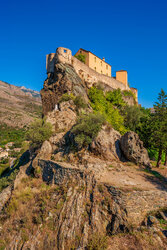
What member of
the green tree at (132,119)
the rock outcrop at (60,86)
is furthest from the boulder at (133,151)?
the rock outcrop at (60,86)

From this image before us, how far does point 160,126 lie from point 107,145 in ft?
19.0

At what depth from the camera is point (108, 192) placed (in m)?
8.06

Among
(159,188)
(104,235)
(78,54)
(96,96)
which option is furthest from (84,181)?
(78,54)

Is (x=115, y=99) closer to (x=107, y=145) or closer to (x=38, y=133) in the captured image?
(x=107, y=145)

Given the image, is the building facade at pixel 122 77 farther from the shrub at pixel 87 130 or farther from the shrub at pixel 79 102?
the shrub at pixel 87 130

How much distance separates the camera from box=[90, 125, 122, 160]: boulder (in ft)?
39.3

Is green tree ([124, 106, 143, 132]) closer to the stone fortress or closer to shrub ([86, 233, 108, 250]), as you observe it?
the stone fortress

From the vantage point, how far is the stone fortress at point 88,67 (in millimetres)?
21094

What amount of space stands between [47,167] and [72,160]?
1.95m

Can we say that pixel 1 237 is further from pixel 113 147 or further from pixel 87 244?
pixel 113 147

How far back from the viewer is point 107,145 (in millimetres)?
12477

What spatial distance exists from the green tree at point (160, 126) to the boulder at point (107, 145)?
12.3 ft

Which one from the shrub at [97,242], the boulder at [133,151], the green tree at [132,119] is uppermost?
the green tree at [132,119]

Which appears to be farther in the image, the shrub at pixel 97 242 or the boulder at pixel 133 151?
the boulder at pixel 133 151
